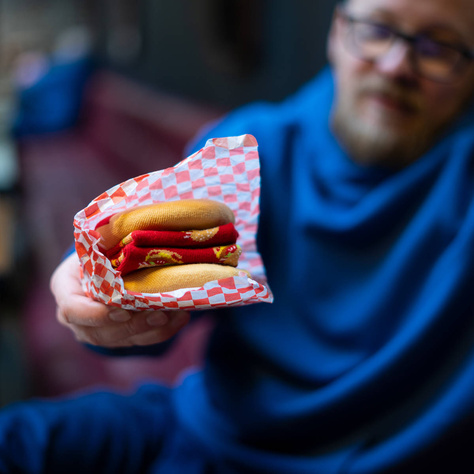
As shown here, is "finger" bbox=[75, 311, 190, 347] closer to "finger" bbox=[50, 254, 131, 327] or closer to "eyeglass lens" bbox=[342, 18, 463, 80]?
"finger" bbox=[50, 254, 131, 327]

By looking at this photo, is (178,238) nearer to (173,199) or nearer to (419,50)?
(173,199)

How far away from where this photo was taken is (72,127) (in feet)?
17.8

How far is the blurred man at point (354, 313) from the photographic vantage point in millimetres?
879

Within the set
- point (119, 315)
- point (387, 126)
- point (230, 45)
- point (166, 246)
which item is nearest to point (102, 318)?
point (119, 315)

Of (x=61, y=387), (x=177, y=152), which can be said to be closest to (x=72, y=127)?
(x=177, y=152)

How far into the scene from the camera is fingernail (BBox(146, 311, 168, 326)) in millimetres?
562

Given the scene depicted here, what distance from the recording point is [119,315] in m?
0.55

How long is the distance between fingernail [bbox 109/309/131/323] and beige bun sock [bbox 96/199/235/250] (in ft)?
0.25

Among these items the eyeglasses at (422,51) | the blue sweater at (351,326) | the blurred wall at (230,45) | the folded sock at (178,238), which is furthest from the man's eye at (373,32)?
the blurred wall at (230,45)

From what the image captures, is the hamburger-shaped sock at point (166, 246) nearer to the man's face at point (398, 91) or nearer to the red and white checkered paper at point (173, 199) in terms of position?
the red and white checkered paper at point (173, 199)

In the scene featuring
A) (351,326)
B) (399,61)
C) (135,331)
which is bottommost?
(351,326)

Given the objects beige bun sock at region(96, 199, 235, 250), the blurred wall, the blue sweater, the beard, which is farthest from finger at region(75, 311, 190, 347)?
the blurred wall

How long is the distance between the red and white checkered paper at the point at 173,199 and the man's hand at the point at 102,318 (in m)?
0.02

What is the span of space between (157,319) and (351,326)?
19.8 inches
